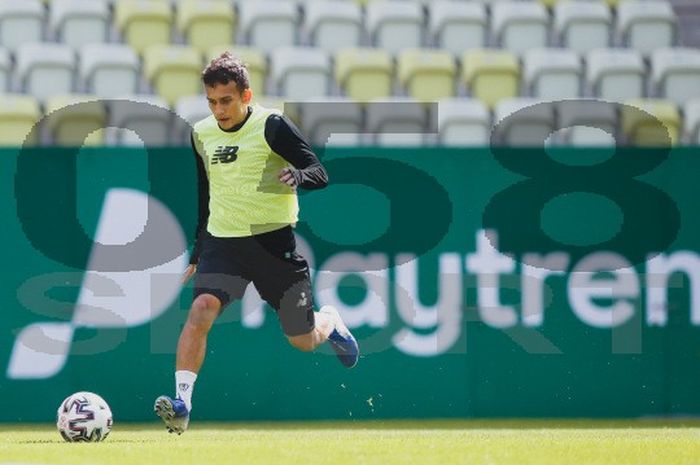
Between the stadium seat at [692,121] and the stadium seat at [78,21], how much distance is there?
20.2ft

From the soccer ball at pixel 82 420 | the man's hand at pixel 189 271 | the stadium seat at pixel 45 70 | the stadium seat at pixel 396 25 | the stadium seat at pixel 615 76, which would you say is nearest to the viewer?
the soccer ball at pixel 82 420

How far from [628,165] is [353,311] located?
8.08 ft

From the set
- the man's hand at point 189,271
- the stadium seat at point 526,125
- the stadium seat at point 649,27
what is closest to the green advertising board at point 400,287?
the stadium seat at point 526,125

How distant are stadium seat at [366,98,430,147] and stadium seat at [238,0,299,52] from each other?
2.06 meters

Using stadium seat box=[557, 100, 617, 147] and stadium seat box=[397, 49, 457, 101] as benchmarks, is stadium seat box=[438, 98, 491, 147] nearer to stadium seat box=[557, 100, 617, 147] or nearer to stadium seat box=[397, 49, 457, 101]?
stadium seat box=[557, 100, 617, 147]

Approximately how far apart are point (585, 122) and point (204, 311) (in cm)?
651

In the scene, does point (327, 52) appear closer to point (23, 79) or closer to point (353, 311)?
point (23, 79)

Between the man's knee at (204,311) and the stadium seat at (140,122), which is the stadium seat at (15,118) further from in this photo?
the man's knee at (204,311)

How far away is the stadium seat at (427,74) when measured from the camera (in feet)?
49.0

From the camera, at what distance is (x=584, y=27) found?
15953 millimetres

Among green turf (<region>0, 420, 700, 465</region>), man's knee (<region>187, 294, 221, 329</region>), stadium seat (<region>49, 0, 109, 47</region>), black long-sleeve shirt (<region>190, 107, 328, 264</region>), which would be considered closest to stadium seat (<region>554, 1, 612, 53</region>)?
stadium seat (<region>49, 0, 109, 47</region>)

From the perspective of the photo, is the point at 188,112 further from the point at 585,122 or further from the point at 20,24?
the point at 585,122

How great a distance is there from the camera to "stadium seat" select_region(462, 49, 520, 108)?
15.0m

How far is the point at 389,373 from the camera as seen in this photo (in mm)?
11125
